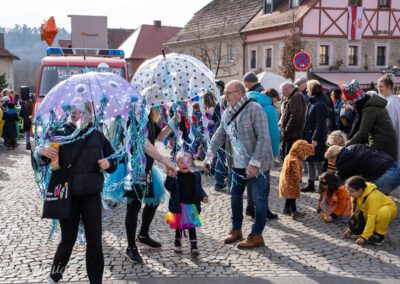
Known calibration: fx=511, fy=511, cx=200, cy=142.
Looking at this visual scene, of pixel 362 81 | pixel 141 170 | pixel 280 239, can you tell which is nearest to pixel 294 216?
pixel 280 239

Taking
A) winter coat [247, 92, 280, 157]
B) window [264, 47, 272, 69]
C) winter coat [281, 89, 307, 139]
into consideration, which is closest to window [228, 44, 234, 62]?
window [264, 47, 272, 69]

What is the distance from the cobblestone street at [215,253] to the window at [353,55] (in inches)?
952

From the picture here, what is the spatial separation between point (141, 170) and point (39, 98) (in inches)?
245

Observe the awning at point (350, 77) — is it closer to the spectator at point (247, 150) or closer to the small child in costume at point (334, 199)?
the small child in costume at point (334, 199)

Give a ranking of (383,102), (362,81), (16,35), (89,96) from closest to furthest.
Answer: (89,96), (383,102), (362,81), (16,35)

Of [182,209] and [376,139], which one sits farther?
[376,139]

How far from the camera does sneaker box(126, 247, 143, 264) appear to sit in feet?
17.7

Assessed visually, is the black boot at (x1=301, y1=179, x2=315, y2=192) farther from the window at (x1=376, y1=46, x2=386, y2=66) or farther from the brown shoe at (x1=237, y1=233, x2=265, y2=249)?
the window at (x1=376, y1=46, x2=386, y2=66)

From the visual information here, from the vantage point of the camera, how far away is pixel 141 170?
502cm

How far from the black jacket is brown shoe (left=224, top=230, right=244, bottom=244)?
220 cm

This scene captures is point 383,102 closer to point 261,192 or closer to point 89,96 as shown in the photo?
point 261,192

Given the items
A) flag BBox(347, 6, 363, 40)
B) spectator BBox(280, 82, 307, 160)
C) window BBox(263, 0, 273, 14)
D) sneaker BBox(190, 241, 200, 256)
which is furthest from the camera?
window BBox(263, 0, 273, 14)

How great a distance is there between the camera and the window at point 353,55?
98.5 feet

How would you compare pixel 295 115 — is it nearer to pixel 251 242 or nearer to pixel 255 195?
pixel 255 195
